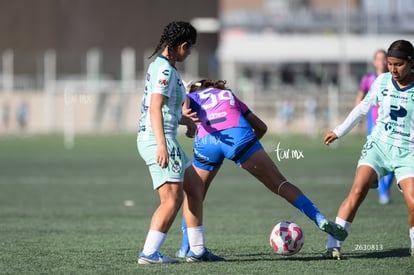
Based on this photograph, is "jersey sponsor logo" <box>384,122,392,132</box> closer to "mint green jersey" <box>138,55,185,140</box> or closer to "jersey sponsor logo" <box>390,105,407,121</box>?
"jersey sponsor logo" <box>390,105,407,121</box>

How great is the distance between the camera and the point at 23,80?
49969mm

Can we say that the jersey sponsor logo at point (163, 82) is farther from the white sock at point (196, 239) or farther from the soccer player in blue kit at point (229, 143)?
the white sock at point (196, 239)

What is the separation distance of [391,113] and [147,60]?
41970mm

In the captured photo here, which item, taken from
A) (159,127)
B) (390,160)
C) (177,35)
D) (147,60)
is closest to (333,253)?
(390,160)

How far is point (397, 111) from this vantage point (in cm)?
911

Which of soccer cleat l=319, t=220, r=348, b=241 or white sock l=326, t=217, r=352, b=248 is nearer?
soccer cleat l=319, t=220, r=348, b=241

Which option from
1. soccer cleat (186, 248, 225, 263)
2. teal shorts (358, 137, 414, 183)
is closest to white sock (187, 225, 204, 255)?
soccer cleat (186, 248, 225, 263)

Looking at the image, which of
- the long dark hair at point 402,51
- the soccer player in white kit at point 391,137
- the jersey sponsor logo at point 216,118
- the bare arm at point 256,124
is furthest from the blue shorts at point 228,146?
the long dark hair at point 402,51

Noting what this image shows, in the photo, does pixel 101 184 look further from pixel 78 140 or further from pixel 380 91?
pixel 78 140

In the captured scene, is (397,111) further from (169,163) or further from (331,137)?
(169,163)

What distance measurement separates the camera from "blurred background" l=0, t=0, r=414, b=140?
45.8 m

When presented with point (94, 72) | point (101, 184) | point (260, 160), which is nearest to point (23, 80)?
point (94, 72)

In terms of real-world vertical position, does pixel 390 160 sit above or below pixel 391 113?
below

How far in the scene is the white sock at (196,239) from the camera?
9117 millimetres
